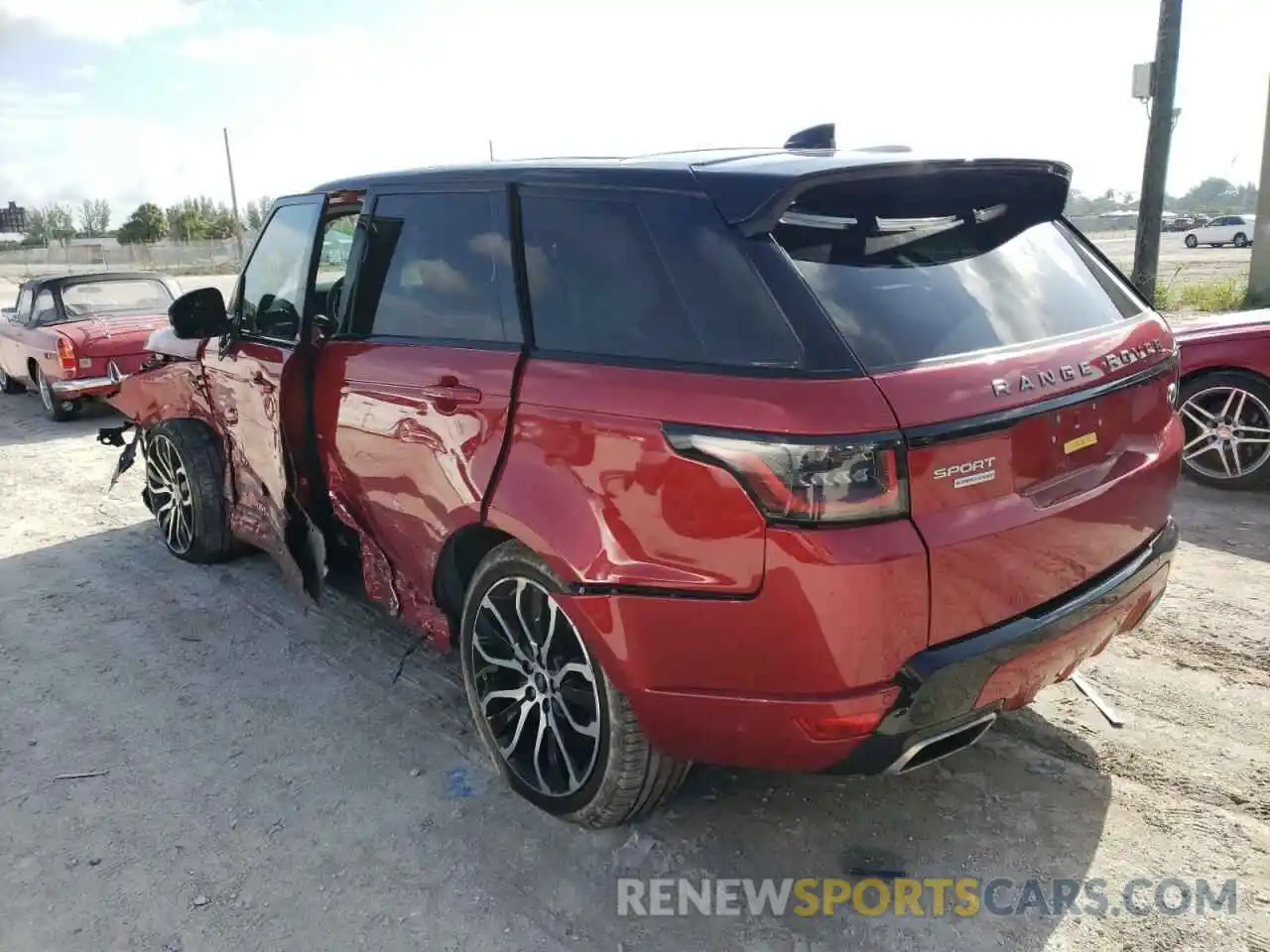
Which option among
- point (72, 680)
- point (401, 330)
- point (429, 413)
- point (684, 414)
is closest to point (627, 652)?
point (684, 414)

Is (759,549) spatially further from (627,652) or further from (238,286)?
(238,286)

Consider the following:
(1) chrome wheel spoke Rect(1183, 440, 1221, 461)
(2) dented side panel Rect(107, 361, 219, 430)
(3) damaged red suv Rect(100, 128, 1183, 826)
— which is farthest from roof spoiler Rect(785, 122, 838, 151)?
(1) chrome wheel spoke Rect(1183, 440, 1221, 461)

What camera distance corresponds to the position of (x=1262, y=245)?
13.8 meters

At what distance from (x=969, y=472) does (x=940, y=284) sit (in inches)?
21.5

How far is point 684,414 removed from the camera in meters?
2.29

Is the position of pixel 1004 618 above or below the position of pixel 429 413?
below

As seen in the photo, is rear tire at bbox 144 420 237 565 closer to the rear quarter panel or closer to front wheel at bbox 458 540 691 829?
front wheel at bbox 458 540 691 829

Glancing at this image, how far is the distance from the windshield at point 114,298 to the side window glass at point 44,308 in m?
0.13

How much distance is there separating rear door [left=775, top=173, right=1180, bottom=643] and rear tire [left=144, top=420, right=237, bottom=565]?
367 centimetres

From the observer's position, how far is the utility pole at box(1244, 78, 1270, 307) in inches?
542

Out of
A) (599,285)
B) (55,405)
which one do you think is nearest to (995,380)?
(599,285)

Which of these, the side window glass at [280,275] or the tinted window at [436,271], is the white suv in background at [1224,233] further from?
the tinted window at [436,271]

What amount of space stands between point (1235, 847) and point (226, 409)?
14.1ft

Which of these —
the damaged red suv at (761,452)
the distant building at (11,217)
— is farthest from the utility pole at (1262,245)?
the distant building at (11,217)
